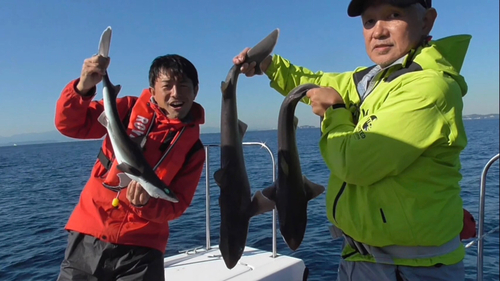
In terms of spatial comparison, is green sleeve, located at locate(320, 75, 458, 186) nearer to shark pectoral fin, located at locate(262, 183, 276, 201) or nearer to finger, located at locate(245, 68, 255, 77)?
shark pectoral fin, located at locate(262, 183, 276, 201)

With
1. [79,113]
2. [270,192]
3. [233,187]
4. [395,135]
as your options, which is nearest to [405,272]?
[395,135]

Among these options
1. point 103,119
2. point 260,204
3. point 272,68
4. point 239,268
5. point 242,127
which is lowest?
point 239,268

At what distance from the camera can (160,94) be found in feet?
12.6

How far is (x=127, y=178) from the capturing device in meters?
3.52

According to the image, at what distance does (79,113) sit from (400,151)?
2961mm

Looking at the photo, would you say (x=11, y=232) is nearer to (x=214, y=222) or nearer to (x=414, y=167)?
(x=214, y=222)

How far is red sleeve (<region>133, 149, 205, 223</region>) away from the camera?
3.58 meters

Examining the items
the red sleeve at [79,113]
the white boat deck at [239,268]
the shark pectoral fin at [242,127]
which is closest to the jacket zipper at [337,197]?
the shark pectoral fin at [242,127]

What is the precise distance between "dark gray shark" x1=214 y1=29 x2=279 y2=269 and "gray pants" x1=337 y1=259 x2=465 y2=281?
1.00 m

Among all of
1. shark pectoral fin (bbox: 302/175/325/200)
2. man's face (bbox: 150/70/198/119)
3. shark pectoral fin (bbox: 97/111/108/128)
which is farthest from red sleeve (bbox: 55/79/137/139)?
shark pectoral fin (bbox: 302/175/325/200)

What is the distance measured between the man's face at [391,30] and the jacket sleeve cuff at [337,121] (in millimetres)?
605

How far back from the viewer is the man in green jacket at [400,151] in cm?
251

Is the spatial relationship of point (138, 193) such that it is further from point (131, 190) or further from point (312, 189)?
point (312, 189)

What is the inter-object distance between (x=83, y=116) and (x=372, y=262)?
3.03 metres
